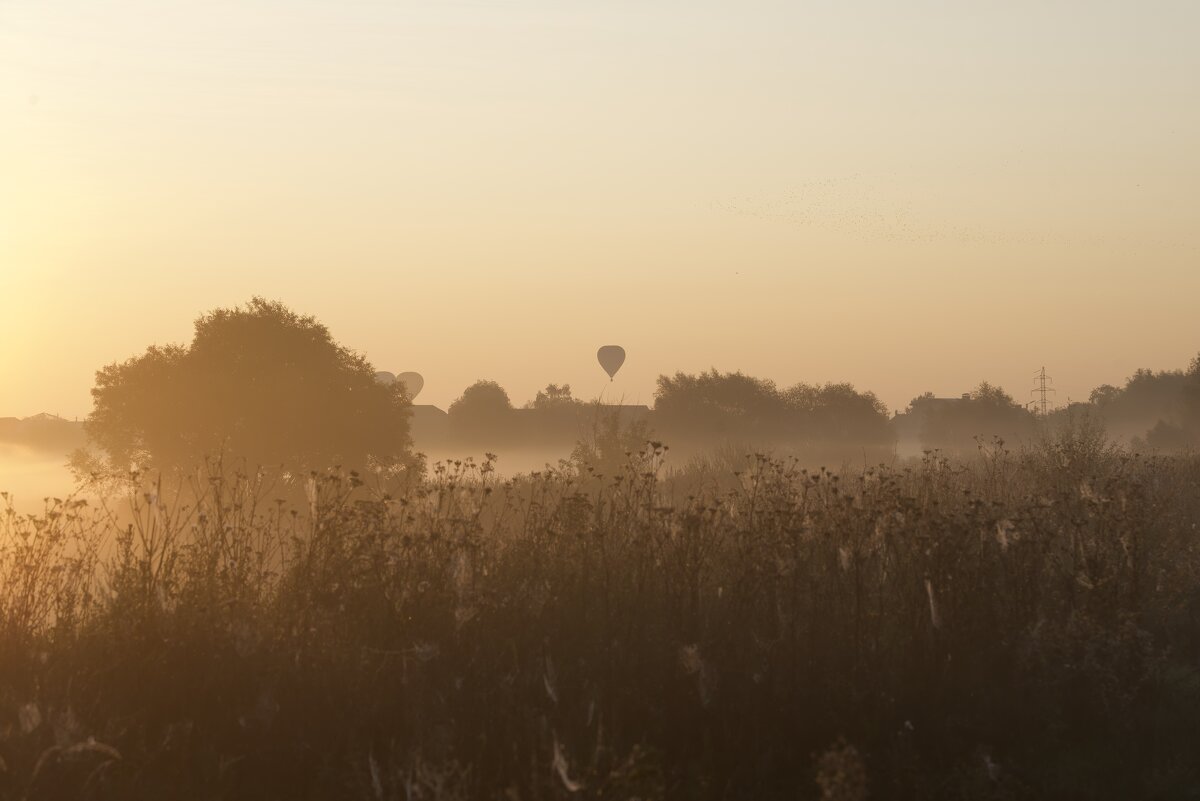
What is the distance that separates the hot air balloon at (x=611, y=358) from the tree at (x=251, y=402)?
3358 centimetres

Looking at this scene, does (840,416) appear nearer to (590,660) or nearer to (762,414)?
(762,414)

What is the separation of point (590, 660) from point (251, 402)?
94.2 ft

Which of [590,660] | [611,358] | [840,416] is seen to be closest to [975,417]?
[840,416]

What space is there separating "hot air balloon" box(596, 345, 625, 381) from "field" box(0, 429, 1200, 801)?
194 feet

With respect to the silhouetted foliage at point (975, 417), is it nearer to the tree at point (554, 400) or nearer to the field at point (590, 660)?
the tree at point (554, 400)

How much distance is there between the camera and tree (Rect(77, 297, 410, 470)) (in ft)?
112

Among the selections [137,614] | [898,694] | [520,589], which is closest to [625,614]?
[520,589]

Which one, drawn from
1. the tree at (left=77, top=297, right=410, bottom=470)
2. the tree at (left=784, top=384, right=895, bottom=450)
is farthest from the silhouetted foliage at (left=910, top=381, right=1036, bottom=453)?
the tree at (left=77, top=297, right=410, bottom=470)

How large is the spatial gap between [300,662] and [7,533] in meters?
2.88

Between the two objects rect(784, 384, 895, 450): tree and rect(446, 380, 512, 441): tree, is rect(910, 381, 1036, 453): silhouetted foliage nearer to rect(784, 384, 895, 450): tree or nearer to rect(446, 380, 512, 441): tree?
rect(784, 384, 895, 450): tree

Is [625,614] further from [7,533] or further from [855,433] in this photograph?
[855,433]

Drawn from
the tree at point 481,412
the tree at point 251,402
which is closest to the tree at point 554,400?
the tree at point 481,412

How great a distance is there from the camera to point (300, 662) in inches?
278

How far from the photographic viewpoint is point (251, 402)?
112 ft
